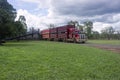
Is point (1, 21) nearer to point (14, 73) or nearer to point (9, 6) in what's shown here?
point (9, 6)

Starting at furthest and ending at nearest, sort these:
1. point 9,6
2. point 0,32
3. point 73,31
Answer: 1. point 73,31
2. point 9,6
3. point 0,32

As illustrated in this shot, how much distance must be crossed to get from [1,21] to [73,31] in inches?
735

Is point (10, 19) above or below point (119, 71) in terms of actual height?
above

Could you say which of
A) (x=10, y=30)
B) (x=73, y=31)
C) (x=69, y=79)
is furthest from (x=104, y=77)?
(x=73, y=31)

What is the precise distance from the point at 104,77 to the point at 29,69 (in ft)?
11.8

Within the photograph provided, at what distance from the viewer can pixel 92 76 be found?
391 inches

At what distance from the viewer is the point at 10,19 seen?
37375 mm

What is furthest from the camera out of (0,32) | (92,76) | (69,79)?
(0,32)

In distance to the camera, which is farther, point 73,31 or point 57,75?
point 73,31

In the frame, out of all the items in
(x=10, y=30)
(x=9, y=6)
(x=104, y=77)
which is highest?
(x=9, y=6)

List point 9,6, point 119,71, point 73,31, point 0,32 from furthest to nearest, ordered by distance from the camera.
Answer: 1. point 73,31
2. point 9,6
3. point 0,32
4. point 119,71

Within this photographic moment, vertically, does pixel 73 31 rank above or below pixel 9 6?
below

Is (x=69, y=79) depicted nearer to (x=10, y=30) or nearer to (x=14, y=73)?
(x=14, y=73)

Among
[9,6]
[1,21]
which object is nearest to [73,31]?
[9,6]
